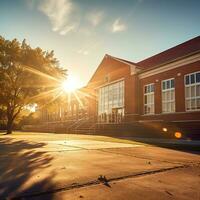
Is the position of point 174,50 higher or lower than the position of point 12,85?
higher

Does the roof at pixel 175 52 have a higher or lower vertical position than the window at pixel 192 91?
higher

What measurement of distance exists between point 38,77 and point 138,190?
74.2ft

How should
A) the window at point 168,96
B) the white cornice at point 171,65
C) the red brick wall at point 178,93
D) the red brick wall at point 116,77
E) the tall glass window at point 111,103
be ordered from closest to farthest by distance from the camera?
the red brick wall at point 178,93 < the white cornice at point 171,65 < the window at point 168,96 < the red brick wall at point 116,77 < the tall glass window at point 111,103

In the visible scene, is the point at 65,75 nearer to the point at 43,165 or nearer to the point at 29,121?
the point at 43,165

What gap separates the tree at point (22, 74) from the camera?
2450cm

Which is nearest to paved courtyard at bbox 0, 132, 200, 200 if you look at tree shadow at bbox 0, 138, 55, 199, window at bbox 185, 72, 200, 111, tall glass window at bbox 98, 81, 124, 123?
tree shadow at bbox 0, 138, 55, 199

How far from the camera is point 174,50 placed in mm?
31688

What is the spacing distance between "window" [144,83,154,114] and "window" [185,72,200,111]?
5.41 m

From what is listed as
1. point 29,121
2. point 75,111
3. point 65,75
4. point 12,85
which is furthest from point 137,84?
point 29,121

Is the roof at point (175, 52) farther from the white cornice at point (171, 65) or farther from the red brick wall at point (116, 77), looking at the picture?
the red brick wall at point (116, 77)

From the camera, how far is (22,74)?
24.8 meters

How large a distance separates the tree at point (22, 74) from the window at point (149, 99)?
11451mm

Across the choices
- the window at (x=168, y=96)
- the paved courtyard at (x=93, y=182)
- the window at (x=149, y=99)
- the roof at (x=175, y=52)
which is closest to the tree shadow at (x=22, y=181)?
the paved courtyard at (x=93, y=182)

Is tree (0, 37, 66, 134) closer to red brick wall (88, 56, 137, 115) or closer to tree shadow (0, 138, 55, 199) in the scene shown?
red brick wall (88, 56, 137, 115)
